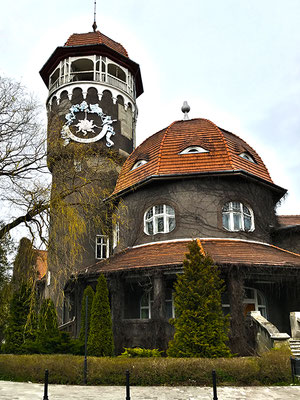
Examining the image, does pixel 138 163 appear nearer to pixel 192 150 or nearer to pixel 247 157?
pixel 192 150

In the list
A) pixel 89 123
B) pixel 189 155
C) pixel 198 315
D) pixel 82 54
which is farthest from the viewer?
pixel 82 54

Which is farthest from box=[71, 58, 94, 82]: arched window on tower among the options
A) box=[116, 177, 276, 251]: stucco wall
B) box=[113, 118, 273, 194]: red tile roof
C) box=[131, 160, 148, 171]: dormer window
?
box=[116, 177, 276, 251]: stucco wall

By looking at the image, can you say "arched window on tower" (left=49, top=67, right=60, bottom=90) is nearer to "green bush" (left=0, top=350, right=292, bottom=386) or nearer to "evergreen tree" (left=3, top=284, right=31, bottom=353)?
"evergreen tree" (left=3, top=284, right=31, bottom=353)

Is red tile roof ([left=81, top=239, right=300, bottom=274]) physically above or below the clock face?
below

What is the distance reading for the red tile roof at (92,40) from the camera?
94.2ft

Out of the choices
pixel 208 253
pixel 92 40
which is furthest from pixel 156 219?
pixel 92 40

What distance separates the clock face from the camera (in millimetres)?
25453

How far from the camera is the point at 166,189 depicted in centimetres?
2002

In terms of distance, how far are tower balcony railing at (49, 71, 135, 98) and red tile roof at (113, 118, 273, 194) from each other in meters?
6.11

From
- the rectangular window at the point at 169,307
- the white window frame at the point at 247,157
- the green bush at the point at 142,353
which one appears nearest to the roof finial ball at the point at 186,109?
the white window frame at the point at 247,157

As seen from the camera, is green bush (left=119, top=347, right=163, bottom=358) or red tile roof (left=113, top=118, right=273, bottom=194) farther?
red tile roof (left=113, top=118, right=273, bottom=194)

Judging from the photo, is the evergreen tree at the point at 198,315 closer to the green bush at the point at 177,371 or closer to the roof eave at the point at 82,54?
the green bush at the point at 177,371

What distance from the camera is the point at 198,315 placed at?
12844 millimetres

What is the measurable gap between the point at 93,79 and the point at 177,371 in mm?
21192
